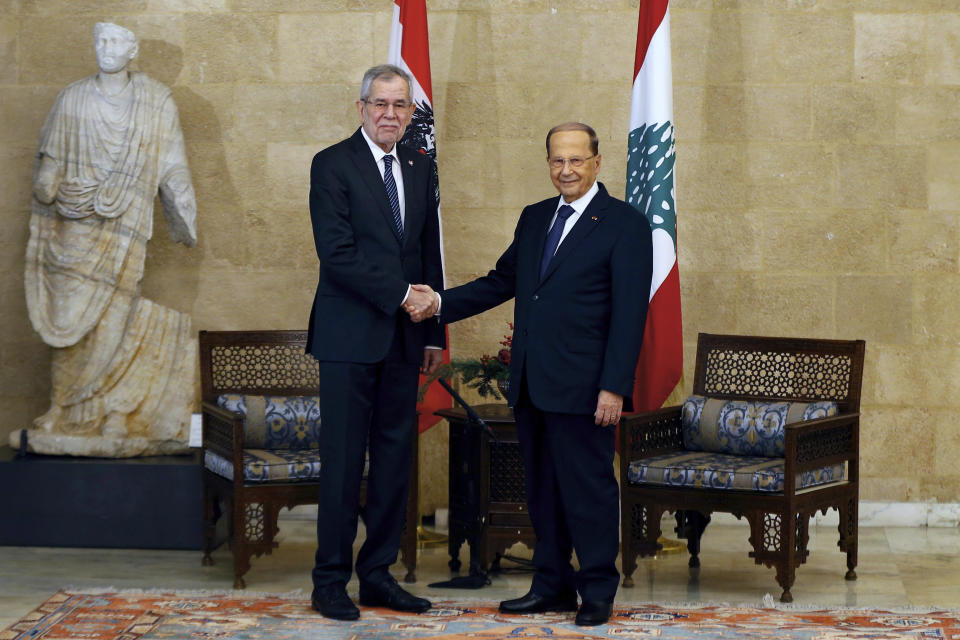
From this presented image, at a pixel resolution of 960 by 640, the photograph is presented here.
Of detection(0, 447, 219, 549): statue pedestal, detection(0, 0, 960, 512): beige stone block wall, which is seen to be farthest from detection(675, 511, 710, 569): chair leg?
detection(0, 447, 219, 549): statue pedestal

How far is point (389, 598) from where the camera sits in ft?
14.3

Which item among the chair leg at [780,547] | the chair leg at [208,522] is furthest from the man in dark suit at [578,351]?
the chair leg at [208,522]

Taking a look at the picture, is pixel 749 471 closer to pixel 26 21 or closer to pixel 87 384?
pixel 87 384

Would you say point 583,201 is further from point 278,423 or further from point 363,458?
point 278,423

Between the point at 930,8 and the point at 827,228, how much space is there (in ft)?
3.82

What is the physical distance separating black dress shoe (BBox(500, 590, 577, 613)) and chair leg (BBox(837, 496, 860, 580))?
1331 millimetres

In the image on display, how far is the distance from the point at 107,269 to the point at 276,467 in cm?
142

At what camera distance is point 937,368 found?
6.05 metres

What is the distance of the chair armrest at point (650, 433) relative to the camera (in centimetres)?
486

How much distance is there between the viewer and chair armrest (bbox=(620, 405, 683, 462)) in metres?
4.86

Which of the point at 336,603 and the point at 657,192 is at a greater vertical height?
the point at 657,192

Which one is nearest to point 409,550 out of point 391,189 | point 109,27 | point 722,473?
point 722,473

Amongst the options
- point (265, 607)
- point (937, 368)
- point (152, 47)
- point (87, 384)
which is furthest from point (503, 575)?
point (152, 47)

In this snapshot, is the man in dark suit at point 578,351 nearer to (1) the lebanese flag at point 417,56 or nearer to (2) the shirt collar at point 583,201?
(2) the shirt collar at point 583,201
